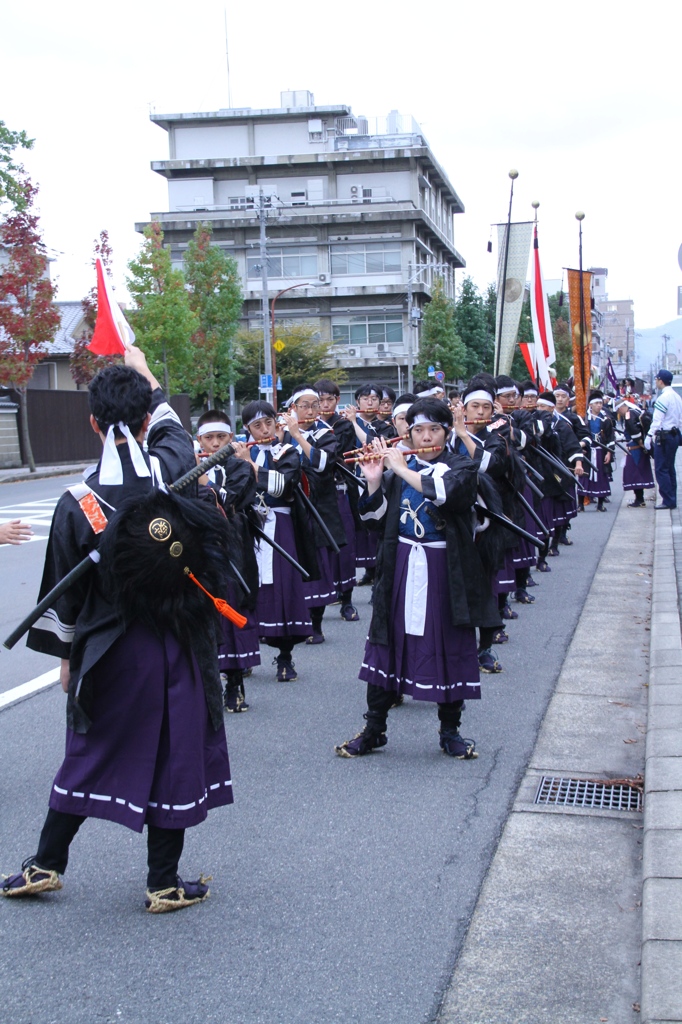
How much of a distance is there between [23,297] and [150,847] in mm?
27214

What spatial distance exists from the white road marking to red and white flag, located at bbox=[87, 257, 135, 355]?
2.65 m

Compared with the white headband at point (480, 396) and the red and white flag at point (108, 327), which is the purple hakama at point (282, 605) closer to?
the white headband at point (480, 396)

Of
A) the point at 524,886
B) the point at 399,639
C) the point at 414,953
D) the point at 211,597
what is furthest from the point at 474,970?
the point at 399,639

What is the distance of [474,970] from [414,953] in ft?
0.66

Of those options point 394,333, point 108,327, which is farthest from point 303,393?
point 394,333

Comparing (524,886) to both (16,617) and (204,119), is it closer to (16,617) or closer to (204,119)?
(16,617)

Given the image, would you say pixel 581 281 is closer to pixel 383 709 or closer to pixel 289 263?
pixel 383 709

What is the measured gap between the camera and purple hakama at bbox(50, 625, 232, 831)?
3654 mm

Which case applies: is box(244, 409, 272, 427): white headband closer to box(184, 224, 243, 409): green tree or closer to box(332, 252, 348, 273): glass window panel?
box(184, 224, 243, 409): green tree

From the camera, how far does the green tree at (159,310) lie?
38.2 meters

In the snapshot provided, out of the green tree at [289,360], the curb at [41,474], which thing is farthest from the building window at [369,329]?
the curb at [41,474]

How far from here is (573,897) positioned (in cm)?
394

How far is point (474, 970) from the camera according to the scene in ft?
11.1

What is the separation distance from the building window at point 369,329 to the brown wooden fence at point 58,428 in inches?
1328
